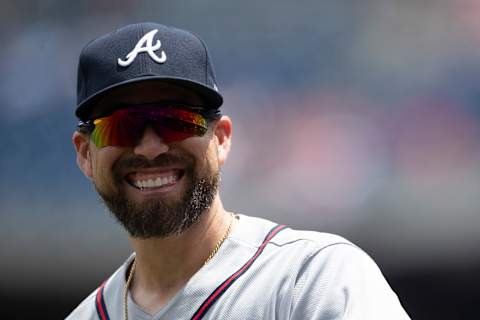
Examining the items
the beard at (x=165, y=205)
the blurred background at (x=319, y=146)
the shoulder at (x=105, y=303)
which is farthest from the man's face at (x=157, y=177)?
the blurred background at (x=319, y=146)

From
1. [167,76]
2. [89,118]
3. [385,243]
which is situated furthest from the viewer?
[385,243]

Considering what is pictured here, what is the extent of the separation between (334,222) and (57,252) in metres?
1.66

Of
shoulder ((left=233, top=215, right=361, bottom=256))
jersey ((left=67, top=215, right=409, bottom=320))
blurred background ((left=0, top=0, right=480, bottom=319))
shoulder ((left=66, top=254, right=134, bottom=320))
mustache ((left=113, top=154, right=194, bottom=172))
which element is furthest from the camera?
blurred background ((left=0, top=0, right=480, bottom=319))

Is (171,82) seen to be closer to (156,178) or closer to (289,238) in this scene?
(156,178)

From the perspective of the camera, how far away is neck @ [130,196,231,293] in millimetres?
2082

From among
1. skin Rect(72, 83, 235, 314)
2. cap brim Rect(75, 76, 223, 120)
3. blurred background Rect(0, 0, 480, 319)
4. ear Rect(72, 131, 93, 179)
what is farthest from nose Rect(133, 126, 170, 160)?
blurred background Rect(0, 0, 480, 319)

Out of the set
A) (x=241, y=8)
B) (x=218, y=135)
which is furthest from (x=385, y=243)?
(x=218, y=135)

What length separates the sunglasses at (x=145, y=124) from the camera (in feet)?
6.49

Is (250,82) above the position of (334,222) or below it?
above

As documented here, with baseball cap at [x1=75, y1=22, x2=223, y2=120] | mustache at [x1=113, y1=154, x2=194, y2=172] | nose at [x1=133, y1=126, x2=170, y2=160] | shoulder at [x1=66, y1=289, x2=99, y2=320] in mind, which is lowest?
shoulder at [x1=66, y1=289, x2=99, y2=320]

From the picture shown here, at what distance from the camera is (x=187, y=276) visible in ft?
6.86

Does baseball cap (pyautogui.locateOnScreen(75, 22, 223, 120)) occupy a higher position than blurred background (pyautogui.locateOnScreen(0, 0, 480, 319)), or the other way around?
baseball cap (pyautogui.locateOnScreen(75, 22, 223, 120))

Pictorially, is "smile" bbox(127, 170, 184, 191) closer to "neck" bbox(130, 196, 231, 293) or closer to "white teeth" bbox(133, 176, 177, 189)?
"white teeth" bbox(133, 176, 177, 189)

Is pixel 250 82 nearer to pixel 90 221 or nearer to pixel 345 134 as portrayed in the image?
pixel 345 134
